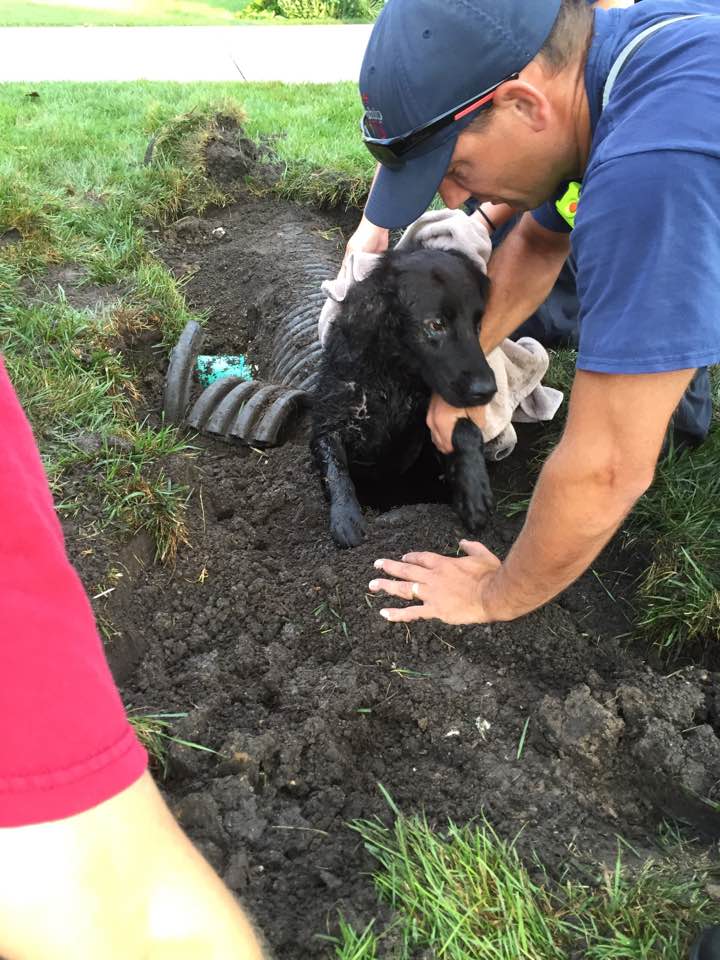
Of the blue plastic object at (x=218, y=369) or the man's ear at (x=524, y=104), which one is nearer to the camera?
the man's ear at (x=524, y=104)

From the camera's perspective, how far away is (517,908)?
151 cm

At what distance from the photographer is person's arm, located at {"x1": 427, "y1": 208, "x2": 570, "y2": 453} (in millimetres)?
2938

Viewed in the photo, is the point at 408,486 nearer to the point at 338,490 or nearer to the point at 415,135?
the point at 338,490

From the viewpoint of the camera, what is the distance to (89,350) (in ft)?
11.2

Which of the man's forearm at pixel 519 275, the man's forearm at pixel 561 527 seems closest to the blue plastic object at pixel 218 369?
the man's forearm at pixel 519 275

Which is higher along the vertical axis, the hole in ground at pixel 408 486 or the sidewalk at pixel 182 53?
the sidewalk at pixel 182 53

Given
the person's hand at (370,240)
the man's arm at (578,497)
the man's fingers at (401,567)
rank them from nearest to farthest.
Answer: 1. the man's arm at (578,497)
2. the man's fingers at (401,567)
3. the person's hand at (370,240)

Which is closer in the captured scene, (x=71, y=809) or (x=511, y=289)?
(x=71, y=809)

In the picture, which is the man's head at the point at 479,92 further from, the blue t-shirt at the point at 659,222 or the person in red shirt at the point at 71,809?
the person in red shirt at the point at 71,809

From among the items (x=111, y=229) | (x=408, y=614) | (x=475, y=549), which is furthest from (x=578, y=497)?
(x=111, y=229)

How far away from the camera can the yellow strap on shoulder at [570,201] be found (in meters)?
2.20

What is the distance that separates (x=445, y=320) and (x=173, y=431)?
1.32m

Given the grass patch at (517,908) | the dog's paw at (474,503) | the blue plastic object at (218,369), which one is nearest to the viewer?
the grass patch at (517,908)

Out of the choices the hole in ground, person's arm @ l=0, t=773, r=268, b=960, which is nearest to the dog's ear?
the hole in ground
